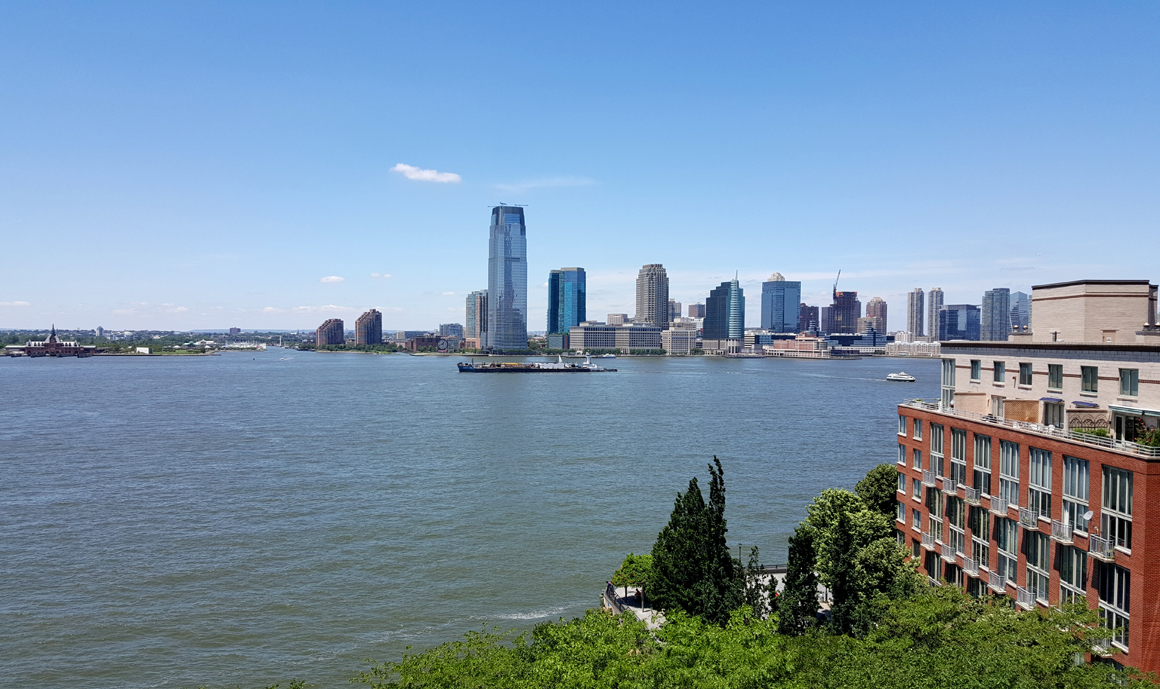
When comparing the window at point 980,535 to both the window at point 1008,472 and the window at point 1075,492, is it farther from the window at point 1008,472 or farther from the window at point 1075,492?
the window at point 1075,492

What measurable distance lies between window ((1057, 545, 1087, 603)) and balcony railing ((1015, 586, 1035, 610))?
5.15ft

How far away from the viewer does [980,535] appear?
3188 centimetres

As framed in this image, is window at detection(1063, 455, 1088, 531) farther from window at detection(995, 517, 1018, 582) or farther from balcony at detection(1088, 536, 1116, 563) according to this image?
window at detection(995, 517, 1018, 582)

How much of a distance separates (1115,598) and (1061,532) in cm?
287

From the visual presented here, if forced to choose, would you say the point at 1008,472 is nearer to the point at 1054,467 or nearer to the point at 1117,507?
the point at 1054,467

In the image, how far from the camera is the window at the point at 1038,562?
90.5 feet

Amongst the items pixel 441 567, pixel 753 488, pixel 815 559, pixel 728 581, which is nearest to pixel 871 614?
pixel 815 559

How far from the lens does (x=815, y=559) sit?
33.9m

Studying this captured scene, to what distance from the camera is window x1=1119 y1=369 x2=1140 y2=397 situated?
1058 inches

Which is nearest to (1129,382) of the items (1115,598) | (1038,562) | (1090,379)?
(1090,379)

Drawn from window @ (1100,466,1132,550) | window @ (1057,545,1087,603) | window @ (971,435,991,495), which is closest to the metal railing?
window @ (1100,466,1132,550)

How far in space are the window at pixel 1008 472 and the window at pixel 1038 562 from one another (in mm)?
1521

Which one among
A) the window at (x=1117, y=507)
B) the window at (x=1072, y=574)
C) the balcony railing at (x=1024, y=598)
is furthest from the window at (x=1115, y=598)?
the balcony railing at (x=1024, y=598)

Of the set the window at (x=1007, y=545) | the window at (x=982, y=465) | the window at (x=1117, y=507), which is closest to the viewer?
the window at (x=1117, y=507)
